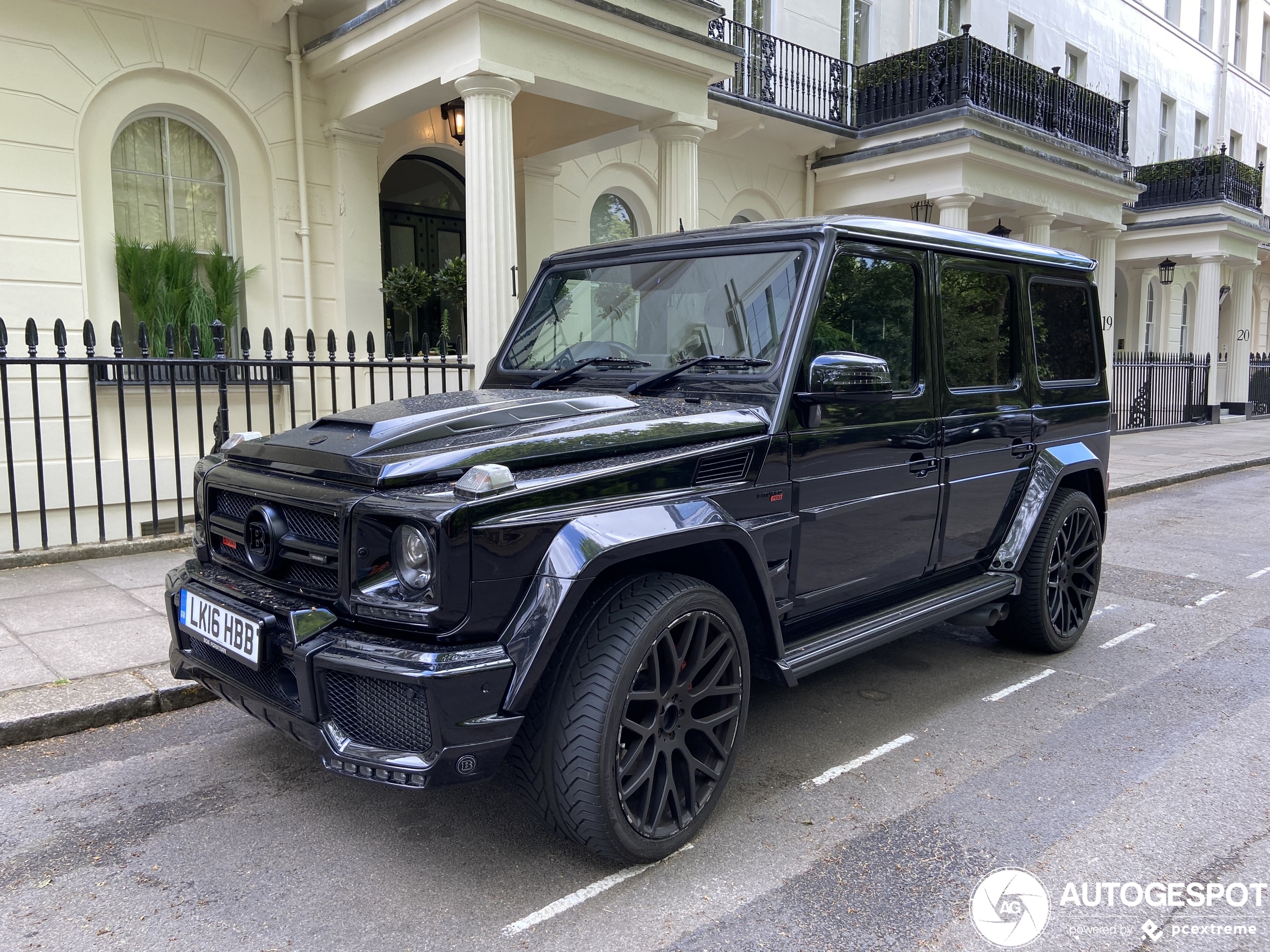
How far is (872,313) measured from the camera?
3658 millimetres

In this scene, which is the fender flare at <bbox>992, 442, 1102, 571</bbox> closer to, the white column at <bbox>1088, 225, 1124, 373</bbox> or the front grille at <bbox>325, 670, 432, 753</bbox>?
the front grille at <bbox>325, 670, 432, 753</bbox>

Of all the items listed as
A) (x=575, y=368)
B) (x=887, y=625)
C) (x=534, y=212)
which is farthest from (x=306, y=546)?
(x=534, y=212)

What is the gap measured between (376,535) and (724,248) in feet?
6.23

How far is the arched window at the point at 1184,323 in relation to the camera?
90.6 feet

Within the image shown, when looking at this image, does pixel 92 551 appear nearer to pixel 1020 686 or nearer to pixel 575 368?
pixel 575 368

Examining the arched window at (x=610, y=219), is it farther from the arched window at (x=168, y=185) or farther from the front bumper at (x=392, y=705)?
the front bumper at (x=392, y=705)

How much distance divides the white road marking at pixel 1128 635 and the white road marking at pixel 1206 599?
631 millimetres

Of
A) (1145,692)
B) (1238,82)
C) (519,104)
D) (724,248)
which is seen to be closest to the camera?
(724,248)

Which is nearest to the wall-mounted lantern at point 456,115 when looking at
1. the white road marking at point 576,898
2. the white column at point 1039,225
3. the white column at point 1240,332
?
the white road marking at point 576,898

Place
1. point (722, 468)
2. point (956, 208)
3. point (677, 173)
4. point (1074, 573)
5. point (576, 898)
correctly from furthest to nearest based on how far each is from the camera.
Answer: point (956, 208)
point (677, 173)
point (1074, 573)
point (722, 468)
point (576, 898)

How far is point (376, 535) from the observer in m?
2.51

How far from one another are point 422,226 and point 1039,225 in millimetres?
10579

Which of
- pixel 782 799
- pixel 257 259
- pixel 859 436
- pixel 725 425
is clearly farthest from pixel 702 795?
pixel 257 259

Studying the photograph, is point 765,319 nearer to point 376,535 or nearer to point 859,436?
point 859,436
